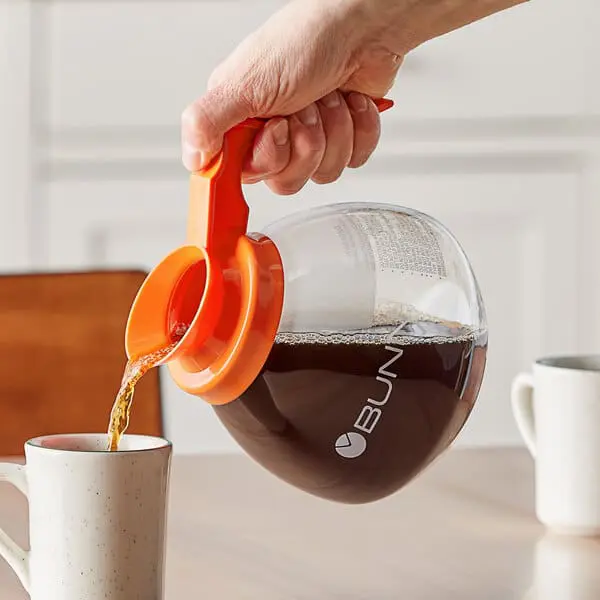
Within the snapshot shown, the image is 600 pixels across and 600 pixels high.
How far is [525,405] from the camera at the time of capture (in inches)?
32.4

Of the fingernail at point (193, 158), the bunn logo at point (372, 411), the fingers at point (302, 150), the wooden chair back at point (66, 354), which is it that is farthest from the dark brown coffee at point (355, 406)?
the wooden chair back at point (66, 354)

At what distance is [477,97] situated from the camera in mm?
1793

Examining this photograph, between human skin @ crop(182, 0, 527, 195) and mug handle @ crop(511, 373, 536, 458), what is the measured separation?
0.21 metres

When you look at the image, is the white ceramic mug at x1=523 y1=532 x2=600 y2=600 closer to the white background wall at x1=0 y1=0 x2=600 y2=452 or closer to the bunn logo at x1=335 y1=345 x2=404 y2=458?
the bunn logo at x1=335 y1=345 x2=404 y2=458

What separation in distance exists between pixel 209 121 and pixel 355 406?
0.60 feet

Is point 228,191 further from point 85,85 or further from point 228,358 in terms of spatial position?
point 85,85

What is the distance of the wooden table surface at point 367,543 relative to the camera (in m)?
0.64

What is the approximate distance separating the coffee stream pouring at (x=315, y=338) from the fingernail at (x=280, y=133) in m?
0.07

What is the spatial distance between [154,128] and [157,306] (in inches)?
48.9

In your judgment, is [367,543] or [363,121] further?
[363,121]

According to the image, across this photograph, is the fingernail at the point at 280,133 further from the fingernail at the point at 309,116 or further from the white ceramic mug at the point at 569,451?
the white ceramic mug at the point at 569,451

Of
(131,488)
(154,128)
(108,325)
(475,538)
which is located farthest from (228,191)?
(154,128)

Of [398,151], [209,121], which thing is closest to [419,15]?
[209,121]

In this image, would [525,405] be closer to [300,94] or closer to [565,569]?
[565,569]
